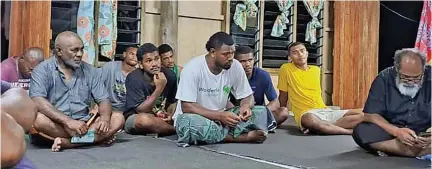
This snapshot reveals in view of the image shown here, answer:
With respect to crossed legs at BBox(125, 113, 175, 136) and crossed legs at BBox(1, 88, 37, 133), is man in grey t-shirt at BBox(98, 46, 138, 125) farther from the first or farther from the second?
crossed legs at BBox(1, 88, 37, 133)

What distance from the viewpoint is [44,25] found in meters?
4.49

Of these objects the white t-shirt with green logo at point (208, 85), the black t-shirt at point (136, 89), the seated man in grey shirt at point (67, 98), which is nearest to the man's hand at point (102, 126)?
the seated man in grey shirt at point (67, 98)

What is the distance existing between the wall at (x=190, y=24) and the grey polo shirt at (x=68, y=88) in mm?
2066

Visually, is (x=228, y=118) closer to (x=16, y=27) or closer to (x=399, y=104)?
(x=399, y=104)

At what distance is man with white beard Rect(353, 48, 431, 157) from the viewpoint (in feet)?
9.38

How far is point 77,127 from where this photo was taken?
311 centimetres

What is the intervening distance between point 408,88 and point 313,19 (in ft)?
11.5

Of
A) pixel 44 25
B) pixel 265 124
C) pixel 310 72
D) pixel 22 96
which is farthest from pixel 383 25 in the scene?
pixel 22 96

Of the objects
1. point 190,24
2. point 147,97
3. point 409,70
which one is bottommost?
point 147,97

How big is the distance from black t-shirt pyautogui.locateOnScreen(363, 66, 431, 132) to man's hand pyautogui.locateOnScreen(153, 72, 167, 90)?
152 cm

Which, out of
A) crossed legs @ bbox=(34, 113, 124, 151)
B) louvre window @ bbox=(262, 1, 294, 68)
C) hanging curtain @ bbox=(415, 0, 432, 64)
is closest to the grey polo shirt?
crossed legs @ bbox=(34, 113, 124, 151)

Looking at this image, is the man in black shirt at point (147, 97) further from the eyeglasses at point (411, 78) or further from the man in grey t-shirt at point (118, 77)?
the eyeglasses at point (411, 78)

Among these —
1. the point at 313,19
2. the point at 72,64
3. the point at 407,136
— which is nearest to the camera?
the point at 407,136

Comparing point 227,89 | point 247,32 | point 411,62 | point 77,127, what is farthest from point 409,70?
point 247,32
